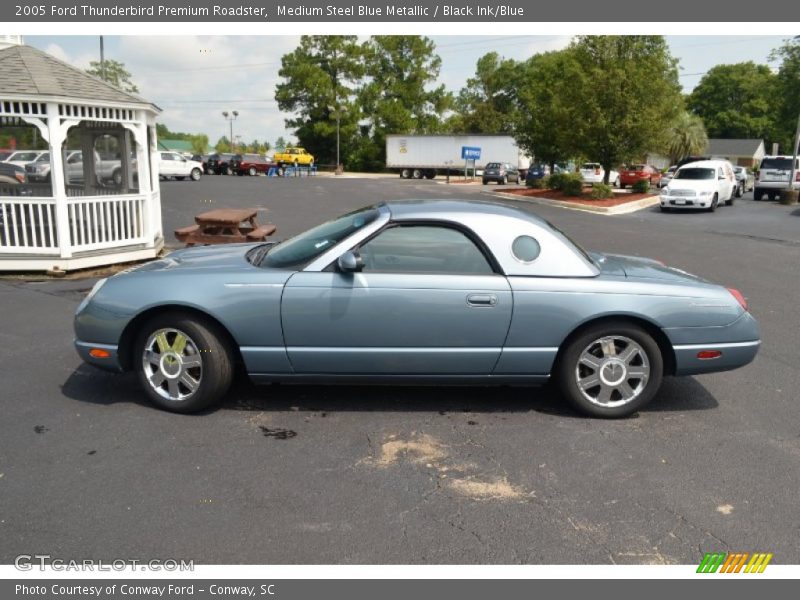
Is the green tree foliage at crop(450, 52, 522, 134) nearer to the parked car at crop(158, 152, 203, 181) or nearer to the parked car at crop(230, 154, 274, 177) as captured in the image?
the parked car at crop(230, 154, 274, 177)

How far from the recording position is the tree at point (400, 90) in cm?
6931

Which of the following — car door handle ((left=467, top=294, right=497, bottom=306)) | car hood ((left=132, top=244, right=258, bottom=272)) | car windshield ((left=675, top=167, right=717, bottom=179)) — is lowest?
car door handle ((left=467, top=294, right=497, bottom=306))

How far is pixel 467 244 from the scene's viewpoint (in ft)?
15.1

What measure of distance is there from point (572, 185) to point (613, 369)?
2511 centimetres

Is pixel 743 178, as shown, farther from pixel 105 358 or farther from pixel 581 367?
Result: pixel 105 358

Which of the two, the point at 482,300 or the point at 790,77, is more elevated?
the point at 790,77

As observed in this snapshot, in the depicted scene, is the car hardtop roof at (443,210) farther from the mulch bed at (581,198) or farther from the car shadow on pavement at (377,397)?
the mulch bed at (581,198)

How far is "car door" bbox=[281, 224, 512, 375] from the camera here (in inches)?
174

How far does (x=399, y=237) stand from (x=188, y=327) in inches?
62.4

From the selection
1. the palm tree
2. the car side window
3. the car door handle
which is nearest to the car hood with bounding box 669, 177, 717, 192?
the car side window

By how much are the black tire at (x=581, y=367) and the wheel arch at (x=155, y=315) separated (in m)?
2.30

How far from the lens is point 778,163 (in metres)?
28.7

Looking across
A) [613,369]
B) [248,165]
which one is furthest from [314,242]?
[248,165]

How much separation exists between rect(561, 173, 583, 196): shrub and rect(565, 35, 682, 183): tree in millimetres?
1130
